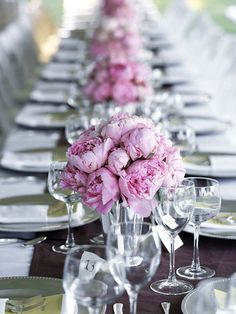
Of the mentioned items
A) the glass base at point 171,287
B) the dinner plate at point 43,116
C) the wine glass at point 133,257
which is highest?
the dinner plate at point 43,116

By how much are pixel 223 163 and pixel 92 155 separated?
0.98 metres

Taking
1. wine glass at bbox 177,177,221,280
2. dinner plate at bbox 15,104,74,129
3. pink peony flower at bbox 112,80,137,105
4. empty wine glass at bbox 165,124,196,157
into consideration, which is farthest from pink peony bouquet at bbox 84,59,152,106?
wine glass at bbox 177,177,221,280

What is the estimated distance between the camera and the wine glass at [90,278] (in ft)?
3.95

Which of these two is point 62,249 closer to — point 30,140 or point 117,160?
point 117,160

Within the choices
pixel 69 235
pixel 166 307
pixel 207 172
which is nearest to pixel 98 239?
pixel 69 235

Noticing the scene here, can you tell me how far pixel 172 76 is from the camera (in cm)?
452

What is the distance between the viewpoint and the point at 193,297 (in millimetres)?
1496

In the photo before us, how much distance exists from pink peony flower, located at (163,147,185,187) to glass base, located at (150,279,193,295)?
19 cm

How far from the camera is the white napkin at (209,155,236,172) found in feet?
7.89

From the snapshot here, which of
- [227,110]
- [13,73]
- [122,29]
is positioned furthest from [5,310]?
[13,73]

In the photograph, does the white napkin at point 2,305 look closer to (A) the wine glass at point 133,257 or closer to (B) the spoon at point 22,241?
(A) the wine glass at point 133,257

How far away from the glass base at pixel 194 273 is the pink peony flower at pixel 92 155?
0.99 ft

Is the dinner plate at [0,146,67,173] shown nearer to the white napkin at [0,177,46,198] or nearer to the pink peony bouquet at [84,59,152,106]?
the white napkin at [0,177,46,198]

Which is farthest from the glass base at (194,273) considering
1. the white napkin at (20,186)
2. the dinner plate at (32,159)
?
the dinner plate at (32,159)
